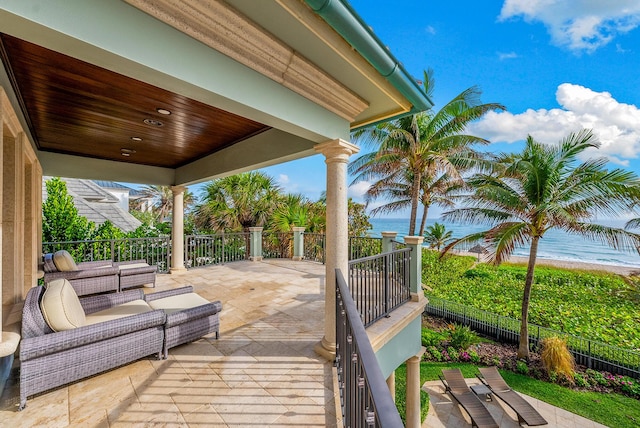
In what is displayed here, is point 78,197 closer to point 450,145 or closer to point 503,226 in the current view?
point 450,145

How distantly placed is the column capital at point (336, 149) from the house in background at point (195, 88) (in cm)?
2

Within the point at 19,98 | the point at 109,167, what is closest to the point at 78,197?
the point at 109,167

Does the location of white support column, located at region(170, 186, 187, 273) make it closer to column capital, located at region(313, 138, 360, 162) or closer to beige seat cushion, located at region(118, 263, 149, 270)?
beige seat cushion, located at region(118, 263, 149, 270)

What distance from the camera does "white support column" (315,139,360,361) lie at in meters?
3.22

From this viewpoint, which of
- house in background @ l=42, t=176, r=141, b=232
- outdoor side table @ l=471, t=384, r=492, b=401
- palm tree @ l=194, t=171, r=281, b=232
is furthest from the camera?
house in background @ l=42, t=176, r=141, b=232

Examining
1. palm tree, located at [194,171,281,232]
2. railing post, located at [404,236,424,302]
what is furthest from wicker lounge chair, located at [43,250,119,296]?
palm tree, located at [194,171,281,232]

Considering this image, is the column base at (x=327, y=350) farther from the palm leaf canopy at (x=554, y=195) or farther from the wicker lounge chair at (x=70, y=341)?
the palm leaf canopy at (x=554, y=195)

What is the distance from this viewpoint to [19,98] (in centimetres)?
312

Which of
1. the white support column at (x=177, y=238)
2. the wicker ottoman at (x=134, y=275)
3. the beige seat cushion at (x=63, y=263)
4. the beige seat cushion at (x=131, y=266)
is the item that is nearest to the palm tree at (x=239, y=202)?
the white support column at (x=177, y=238)

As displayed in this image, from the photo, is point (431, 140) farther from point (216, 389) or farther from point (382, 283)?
point (216, 389)

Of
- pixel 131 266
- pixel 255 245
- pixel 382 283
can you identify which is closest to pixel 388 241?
pixel 382 283

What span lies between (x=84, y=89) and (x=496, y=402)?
10.8 metres

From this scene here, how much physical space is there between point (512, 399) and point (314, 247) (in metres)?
7.06

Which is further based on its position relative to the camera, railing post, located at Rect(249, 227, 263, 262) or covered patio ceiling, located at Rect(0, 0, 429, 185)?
railing post, located at Rect(249, 227, 263, 262)
